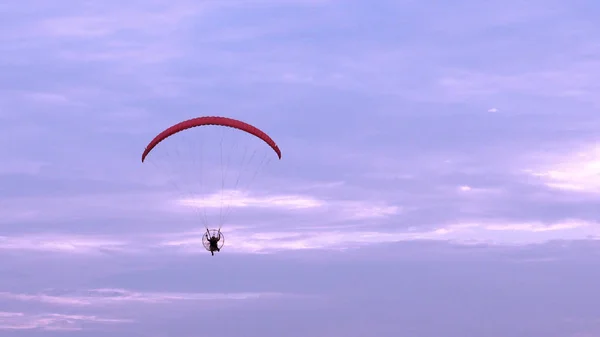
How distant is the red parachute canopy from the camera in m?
114

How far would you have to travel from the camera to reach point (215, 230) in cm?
11662

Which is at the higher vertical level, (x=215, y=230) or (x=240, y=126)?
(x=240, y=126)

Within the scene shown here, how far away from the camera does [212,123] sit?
114m

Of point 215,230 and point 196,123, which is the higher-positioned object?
point 196,123

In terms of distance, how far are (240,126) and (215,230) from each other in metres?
8.61

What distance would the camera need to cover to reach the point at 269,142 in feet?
381

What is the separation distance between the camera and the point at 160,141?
380 ft

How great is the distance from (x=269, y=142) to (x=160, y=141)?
28.0 ft

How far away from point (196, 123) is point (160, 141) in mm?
3781

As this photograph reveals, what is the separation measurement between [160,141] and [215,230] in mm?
8227

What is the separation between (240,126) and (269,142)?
9.45 feet

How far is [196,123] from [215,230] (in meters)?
8.87

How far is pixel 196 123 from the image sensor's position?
374ft

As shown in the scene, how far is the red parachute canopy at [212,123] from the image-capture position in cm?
11404
